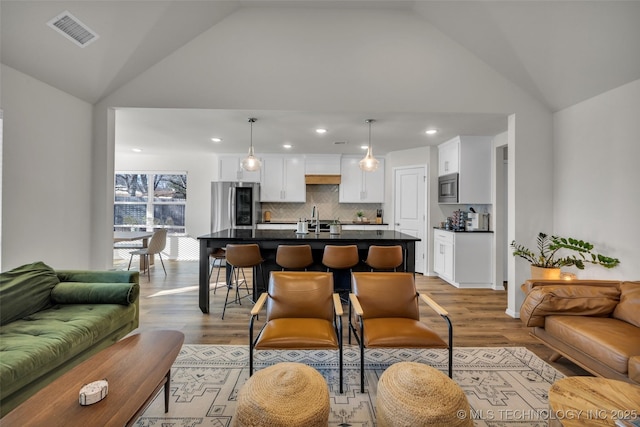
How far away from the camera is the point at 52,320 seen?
6.94 feet

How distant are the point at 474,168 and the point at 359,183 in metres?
2.37

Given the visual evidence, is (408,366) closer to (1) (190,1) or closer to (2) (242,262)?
(2) (242,262)

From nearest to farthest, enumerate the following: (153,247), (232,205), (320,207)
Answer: (153,247) → (232,205) → (320,207)

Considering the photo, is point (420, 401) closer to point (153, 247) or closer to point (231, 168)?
point (153, 247)

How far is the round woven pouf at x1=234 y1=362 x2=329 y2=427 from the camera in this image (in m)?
1.31

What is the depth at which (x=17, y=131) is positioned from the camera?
267cm

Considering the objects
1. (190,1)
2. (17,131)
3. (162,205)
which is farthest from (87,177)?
(162,205)

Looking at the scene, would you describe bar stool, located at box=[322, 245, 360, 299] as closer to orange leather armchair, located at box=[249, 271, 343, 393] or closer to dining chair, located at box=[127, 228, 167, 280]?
orange leather armchair, located at box=[249, 271, 343, 393]

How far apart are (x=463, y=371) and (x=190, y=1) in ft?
14.3

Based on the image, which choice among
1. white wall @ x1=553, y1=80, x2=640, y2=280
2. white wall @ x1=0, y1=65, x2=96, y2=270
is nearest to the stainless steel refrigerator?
white wall @ x1=0, y1=65, x2=96, y2=270

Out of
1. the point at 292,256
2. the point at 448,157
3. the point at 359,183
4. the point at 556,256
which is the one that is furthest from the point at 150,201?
the point at 556,256

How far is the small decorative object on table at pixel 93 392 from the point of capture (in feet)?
4.15

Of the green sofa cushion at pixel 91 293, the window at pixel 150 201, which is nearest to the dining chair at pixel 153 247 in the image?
the window at pixel 150 201

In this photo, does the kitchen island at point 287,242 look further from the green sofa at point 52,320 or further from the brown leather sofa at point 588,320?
the brown leather sofa at point 588,320
